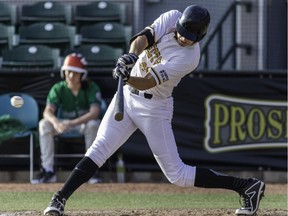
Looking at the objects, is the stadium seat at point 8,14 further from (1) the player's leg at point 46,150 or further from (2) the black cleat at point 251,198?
(2) the black cleat at point 251,198

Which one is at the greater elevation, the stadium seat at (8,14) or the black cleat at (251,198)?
the stadium seat at (8,14)

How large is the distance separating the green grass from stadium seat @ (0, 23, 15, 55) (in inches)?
145

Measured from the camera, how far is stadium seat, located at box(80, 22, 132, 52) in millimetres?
11344

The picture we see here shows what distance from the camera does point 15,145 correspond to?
9664 mm

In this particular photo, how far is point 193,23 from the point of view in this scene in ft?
18.5

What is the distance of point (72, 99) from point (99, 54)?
5.86ft

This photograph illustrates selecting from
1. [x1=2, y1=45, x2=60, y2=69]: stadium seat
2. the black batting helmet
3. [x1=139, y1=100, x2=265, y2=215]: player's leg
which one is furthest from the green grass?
[x1=2, y1=45, x2=60, y2=69]: stadium seat

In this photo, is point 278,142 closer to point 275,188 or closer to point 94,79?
point 275,188

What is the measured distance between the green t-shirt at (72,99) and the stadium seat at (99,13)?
2556mm

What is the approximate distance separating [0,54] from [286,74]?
4.08m

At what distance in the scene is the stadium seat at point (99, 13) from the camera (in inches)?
464

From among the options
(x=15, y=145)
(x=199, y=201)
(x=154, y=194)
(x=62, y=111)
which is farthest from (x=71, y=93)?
(x=199, y=201)

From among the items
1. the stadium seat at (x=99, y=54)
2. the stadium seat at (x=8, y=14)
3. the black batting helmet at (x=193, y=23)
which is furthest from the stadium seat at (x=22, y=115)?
the black batting helmet at (x=193, y=23)

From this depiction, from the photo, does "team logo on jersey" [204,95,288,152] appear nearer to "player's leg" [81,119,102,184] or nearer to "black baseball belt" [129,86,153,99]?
"player's leg" [81,119,102,184]
